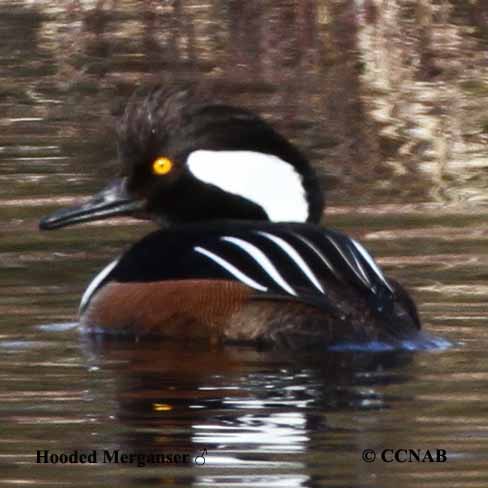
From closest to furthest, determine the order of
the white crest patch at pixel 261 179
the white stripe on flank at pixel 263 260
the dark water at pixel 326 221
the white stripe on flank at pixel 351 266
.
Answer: the dark water at pixel 326 221 < the white stripe on flank at pixel 263 260 < the white stripe on flank at pixel 351 266 < the white crest patch at pixel 261 179

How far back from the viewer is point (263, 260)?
9.56 metres

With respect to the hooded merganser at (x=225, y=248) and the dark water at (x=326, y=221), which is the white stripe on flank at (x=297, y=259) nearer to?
the hooded merganser at (x=225, y=248)

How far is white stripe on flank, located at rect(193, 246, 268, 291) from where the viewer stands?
9516mm

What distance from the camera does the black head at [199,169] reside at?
10250 millimetres

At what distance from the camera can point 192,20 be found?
2520 centimetres

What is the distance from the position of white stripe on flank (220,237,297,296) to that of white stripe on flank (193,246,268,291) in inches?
2.7

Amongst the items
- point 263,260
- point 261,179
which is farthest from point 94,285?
point 263,260

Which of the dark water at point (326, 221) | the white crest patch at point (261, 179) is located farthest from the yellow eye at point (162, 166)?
the dark water at point (326, 221)

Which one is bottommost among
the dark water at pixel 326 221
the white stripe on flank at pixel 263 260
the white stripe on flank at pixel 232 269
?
the dark water at pixel 326 221

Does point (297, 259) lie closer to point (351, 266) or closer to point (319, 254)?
point (319, 254)

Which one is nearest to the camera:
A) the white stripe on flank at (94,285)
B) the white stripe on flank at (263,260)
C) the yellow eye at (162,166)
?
the white stripe on flank at (263,260)

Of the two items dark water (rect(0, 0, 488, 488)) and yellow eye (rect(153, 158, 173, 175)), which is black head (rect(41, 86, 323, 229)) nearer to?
yellow eye (rect(153, 158, 173, 175))

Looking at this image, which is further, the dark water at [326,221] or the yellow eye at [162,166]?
the yellow eye at [162,166]

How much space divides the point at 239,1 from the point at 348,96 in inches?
295
